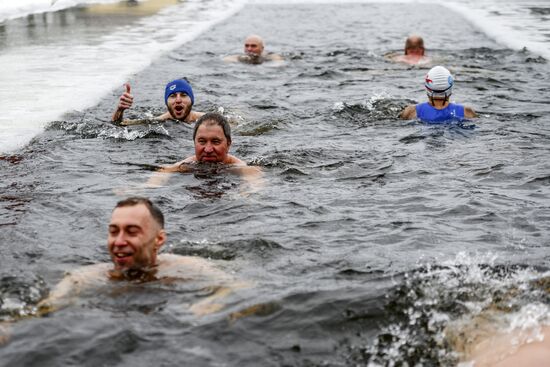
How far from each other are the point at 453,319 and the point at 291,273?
128 centimetres

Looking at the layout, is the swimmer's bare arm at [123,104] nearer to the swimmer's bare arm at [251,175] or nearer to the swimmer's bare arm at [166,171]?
the swimmer's bare arm at [166,171]

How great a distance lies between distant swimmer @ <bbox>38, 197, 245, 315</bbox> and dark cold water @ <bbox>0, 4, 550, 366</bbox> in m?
0.11

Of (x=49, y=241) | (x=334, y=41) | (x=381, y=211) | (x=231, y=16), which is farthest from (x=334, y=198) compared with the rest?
(x=231, y=16)

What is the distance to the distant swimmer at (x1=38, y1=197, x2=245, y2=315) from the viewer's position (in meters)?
5.48

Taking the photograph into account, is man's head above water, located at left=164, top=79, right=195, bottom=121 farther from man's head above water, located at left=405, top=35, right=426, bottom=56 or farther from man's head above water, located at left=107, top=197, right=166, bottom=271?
man's head above water, located at left=405, top=35, right=426, bottom=56

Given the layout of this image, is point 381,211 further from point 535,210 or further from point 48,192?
point 48,192

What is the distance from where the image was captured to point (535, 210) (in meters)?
7.34

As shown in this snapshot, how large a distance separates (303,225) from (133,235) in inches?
76.8

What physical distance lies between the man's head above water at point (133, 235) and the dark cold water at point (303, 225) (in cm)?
19

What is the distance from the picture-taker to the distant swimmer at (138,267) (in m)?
5.48

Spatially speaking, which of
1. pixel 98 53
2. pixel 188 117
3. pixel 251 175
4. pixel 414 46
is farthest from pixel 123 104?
pixel 98 53

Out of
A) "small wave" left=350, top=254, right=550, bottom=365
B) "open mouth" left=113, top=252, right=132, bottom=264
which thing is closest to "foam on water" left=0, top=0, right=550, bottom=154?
"open mouth" left=113, top=252, right=132, bottom=264

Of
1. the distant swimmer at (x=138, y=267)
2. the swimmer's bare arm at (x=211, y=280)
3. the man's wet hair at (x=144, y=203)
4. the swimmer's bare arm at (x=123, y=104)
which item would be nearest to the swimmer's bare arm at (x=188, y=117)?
the swimmer's bare arm at (x=123, y=104)

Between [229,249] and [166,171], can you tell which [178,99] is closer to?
[166,171]
